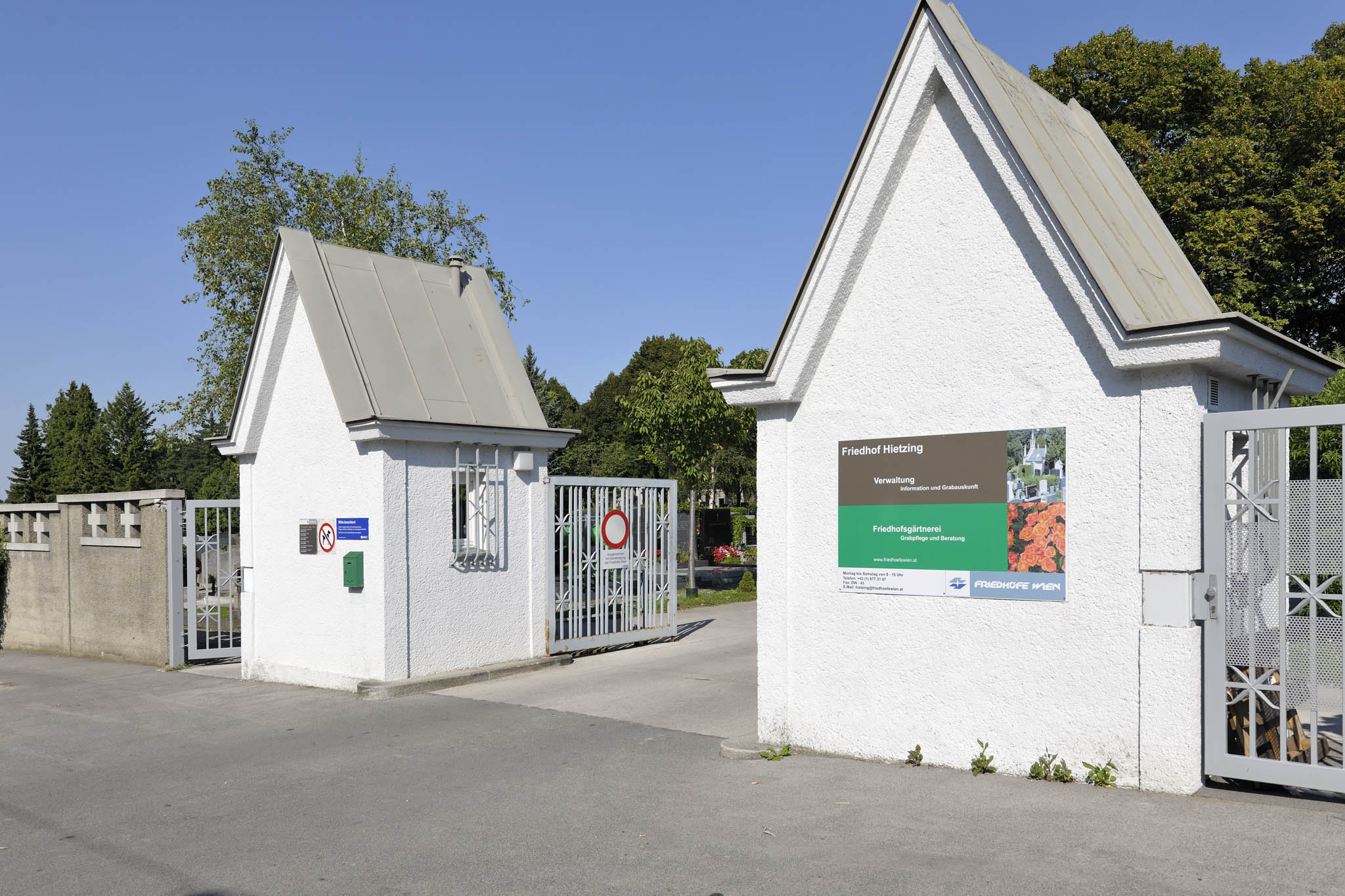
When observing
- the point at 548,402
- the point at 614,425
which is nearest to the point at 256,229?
the point at 548,402

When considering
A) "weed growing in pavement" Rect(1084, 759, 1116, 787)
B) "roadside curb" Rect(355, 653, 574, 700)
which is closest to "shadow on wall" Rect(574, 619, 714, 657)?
"roadside curb" Rect(355, 653, 574, 700)

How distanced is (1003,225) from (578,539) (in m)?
8.44

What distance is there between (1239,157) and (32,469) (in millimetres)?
69150

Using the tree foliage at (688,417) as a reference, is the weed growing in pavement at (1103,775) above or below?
below

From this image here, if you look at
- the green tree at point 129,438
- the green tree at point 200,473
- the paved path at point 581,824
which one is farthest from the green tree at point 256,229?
the green tree at point 129,438

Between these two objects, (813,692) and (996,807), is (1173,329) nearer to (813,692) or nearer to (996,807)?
(996,807)

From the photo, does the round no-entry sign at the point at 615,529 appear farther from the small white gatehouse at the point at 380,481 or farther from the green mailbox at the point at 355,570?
the green mailbox at the point at 355,570

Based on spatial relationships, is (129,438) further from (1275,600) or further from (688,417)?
(1275,600)

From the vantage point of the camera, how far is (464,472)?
1288 centimetres

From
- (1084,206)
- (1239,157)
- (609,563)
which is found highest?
(1239,157)

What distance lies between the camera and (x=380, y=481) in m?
11.8

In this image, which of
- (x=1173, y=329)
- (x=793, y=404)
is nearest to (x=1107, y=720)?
(x=1173, y=329)

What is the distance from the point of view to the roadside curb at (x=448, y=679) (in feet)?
38.0

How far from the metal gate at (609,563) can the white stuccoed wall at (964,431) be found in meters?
6.01
